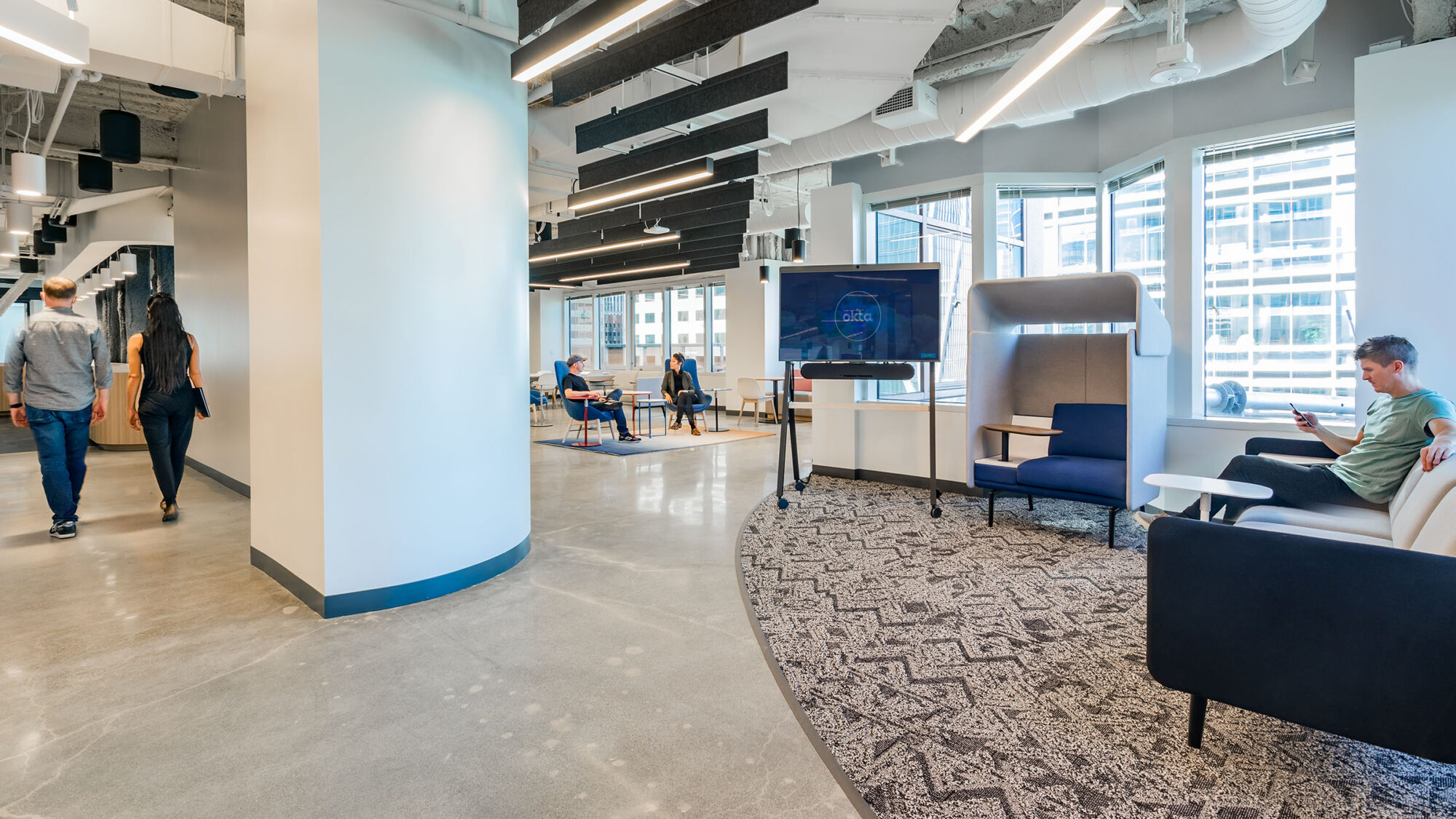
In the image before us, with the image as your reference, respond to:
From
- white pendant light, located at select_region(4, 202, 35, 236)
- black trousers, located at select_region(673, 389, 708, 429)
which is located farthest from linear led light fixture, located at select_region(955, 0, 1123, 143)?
white pendant light, located at select_region(4, 202, 35, 236)

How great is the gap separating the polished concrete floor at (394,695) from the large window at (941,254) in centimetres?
345

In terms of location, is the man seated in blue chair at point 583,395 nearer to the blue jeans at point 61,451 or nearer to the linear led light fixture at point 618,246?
the linear led light fixture at point 618,246

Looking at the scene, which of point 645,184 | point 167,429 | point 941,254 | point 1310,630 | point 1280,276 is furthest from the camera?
point 645,184

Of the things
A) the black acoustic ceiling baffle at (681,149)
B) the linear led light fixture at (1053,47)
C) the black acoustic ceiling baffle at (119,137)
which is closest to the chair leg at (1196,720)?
the linear led light fixture at (1053,47)

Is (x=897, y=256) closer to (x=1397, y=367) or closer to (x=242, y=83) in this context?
(x=1397, y=367)

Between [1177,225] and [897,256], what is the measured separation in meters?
2.41

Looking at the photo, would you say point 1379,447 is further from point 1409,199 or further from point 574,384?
point 574,384

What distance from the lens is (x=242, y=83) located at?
4.67 meters

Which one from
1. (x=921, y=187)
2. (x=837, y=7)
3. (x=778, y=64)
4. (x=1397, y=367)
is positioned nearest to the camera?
(x=1397, y=367)

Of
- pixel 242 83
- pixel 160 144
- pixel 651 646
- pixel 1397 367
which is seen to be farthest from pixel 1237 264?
pixel 160 144

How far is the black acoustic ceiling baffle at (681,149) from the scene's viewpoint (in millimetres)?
5840

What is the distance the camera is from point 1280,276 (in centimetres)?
Answer: 490

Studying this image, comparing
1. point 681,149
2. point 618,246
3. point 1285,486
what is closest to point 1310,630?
point 1285,486

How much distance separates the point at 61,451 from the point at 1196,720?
630 cm
